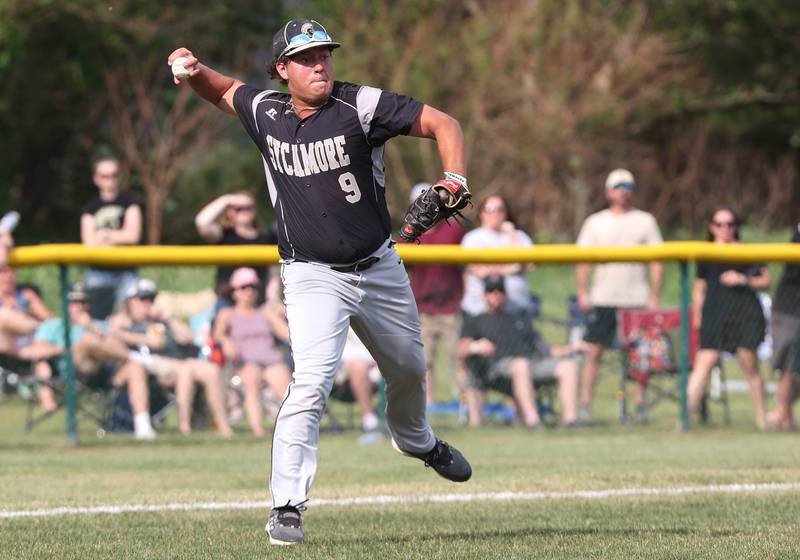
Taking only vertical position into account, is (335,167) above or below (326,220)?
above

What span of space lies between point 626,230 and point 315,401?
6.83 meters

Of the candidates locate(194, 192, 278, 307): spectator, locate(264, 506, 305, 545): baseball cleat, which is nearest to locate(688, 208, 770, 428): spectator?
locate(194, 192, 278, 307): spectator

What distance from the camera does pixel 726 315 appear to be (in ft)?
40.7

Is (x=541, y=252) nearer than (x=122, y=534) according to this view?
No

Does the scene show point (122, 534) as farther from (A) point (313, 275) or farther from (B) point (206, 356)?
(B) point (206, 356)

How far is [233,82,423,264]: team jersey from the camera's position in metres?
6.51

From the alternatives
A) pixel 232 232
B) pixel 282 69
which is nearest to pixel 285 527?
pixel 282 69

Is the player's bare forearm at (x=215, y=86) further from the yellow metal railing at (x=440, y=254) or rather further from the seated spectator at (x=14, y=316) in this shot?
the seated spectator at (x=14, y=316)

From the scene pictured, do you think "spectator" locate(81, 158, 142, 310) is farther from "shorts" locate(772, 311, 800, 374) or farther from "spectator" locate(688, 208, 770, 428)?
"shorts" locate(772, 311, 800, 374)

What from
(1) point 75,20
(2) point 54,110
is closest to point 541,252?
(1) point 75,20

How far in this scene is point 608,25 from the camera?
29781 mm

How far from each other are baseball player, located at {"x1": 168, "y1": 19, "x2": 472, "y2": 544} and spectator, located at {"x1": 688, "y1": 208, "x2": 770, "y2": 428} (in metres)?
6.02

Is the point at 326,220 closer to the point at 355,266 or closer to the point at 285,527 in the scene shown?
the point at 355,266

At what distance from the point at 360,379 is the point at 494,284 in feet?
4.27
